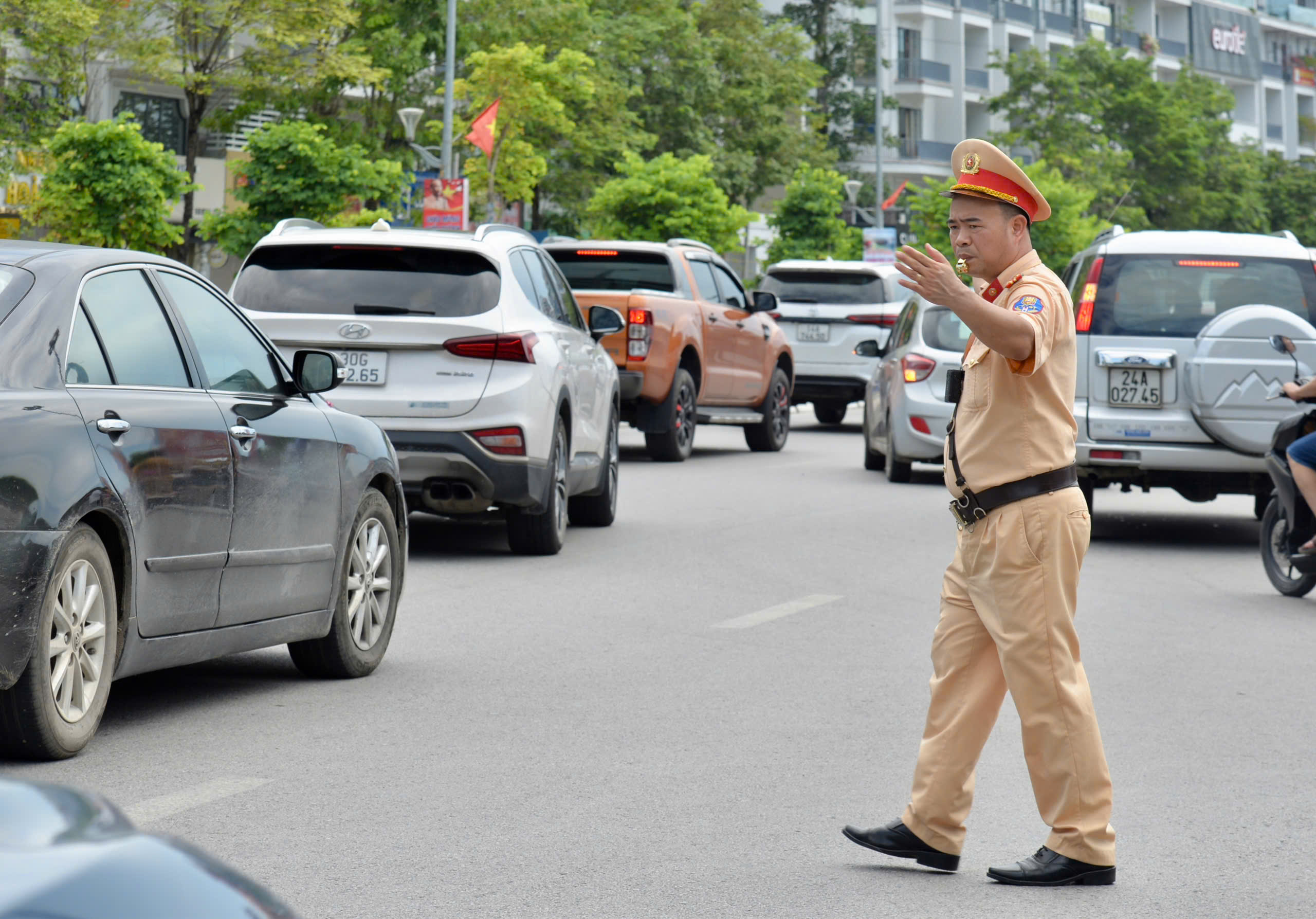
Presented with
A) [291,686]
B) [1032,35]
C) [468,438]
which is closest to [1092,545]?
[468,438]

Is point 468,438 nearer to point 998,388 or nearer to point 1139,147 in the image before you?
point 998,388

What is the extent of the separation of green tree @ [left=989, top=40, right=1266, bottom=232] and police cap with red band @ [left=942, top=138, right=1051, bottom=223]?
5718 cm

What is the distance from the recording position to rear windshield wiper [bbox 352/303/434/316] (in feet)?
35.7

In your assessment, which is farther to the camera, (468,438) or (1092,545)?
(1092,545)

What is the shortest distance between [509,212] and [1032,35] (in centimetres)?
3691

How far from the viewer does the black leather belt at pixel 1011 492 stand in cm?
483

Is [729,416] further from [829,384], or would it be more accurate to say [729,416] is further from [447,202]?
[447,202]

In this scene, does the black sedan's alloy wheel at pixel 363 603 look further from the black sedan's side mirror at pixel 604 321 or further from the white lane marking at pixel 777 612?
the black sedan's side mirror at pixel 604 321

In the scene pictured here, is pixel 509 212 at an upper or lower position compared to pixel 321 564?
upper

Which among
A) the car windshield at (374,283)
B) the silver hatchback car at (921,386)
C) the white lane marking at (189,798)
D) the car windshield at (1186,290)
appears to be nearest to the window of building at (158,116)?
the silver hatchback car at (921,386)

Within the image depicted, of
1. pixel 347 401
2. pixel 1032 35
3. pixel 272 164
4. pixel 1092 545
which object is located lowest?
pixel 1092 545

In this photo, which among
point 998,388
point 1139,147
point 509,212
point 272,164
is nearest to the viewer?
point 998,388

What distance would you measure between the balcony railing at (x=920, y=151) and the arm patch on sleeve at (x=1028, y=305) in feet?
244

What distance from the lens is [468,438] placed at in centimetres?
1084
